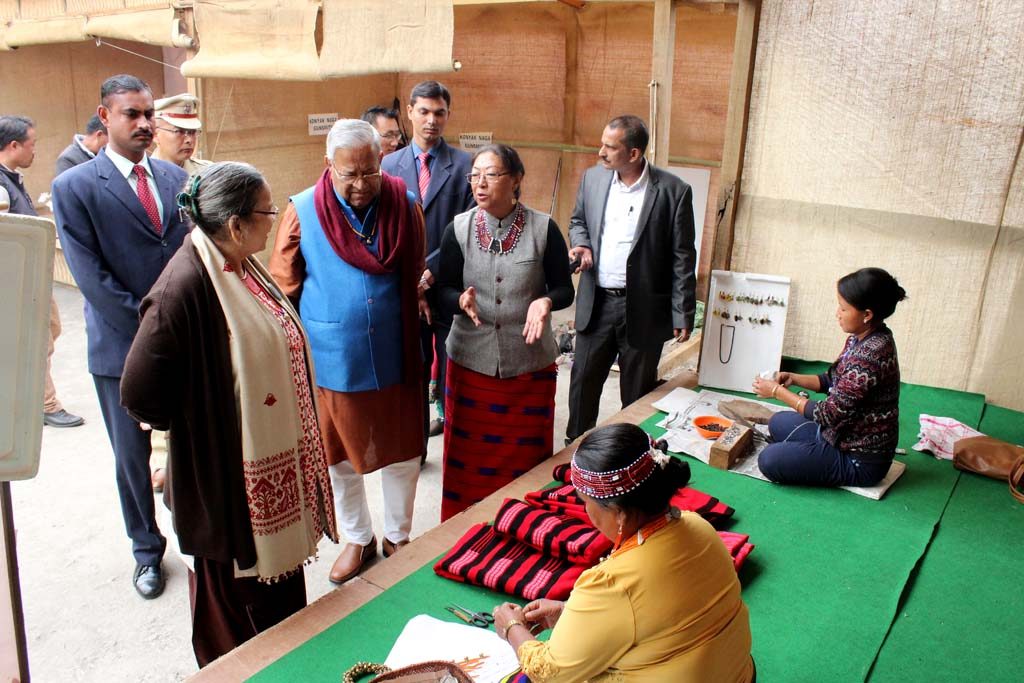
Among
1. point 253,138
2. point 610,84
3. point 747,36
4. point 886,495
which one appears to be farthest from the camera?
point 610,84

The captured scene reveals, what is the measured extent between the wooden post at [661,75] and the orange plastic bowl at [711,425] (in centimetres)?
139

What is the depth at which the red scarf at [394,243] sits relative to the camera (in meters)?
2.69

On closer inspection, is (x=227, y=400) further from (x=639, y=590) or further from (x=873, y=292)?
(x=873, y=292)

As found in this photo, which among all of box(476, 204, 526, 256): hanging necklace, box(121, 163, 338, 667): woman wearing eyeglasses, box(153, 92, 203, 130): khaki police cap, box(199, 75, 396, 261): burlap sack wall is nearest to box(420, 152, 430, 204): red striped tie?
box(476, 204, 526, 256): hanging necklace

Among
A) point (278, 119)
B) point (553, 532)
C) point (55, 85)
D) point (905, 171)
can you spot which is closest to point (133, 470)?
point (553, 532)

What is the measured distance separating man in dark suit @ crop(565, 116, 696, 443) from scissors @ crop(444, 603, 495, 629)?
1.81 metres

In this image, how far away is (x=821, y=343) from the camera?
170 inches

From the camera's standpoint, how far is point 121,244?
294 centimetres

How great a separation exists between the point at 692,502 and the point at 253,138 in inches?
188

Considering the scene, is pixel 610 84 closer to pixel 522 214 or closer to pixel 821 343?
pixel 821 343

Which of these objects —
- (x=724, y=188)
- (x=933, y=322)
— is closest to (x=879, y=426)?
Result: (x=933, y=322)

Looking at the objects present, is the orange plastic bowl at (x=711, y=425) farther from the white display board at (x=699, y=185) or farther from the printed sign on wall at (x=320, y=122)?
the printed sign on wall at (x=320, y=122)

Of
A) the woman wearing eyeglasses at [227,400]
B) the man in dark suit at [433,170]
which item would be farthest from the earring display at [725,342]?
the woman wearing eyeglasses at [227,400]

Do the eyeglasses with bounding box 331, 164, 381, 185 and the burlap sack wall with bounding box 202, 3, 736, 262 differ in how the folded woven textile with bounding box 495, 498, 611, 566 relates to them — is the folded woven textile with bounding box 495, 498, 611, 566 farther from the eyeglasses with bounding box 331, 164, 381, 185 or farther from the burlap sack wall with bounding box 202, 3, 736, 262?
the burlap sack wall with bounding box 202, 3, 736, 262
